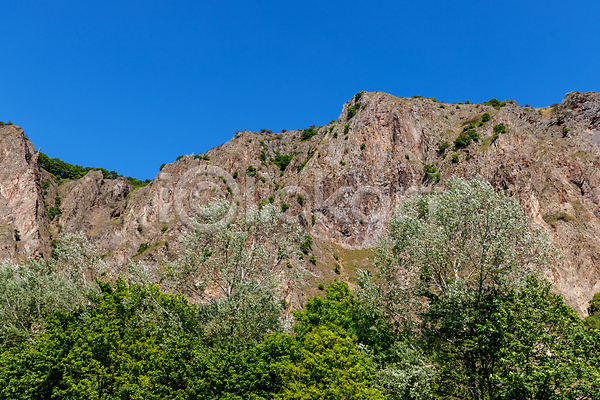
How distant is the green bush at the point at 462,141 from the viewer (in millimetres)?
95625

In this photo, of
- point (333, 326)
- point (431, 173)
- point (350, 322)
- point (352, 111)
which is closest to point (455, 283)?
point (333, 326)

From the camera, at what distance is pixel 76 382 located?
81.6 feet

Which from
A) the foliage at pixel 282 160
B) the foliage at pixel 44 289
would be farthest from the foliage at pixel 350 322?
the foliage at pixel 282 160

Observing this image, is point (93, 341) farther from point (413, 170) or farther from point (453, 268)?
point (413, 170)

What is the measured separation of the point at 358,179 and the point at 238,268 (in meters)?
70.1

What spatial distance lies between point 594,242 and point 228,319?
7329cm

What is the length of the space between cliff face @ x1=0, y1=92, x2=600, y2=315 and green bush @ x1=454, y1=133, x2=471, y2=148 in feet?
5.54

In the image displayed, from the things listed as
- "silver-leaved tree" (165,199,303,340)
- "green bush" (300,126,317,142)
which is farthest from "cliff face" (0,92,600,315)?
"silver-leaved tree" (165,199,303,340)

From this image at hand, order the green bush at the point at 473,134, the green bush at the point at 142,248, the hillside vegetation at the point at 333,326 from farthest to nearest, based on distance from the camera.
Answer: the green bush at the point at 473,134 < the green bush at the point at 142,248 < the hillside vegetation at the point at 333,326

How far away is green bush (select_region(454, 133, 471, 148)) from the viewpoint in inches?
3765

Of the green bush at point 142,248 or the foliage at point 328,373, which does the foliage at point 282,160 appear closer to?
the green bush at point 142,248

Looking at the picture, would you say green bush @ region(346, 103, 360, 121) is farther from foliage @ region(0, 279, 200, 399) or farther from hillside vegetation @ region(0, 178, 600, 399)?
foliage @ region(0, 279, 200, 399)

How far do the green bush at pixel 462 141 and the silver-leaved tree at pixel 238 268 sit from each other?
78.9m

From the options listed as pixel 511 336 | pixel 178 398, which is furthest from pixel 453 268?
pixel 178 398
